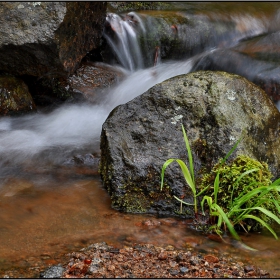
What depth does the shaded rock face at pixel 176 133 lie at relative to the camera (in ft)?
11.6

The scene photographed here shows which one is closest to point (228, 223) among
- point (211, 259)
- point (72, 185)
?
point (211, 259)

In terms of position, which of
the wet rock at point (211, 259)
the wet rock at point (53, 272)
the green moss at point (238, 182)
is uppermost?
the green moss at point (238, 182)

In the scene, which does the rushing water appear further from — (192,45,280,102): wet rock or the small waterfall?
(192,45,280,102): wet rock

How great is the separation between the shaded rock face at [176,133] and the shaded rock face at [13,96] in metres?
2.66

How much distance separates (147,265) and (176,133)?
1512 mm

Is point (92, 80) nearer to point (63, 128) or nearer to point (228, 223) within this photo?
point (63, 128)

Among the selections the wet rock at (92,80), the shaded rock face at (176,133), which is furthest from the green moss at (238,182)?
the wet rock at (92,80)

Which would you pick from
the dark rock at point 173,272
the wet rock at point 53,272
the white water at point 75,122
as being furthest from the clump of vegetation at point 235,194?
the white water at point 75,122

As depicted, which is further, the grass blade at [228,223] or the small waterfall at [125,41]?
the small waterfall at [125,41]

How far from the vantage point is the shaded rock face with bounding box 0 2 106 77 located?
545cm

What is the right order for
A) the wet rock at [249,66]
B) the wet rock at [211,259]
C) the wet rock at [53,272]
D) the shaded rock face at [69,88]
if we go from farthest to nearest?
the shaded rock face at [69,88], the wet rock at [249,66], the wet rock at [211,259], the wet rock at [53,272]

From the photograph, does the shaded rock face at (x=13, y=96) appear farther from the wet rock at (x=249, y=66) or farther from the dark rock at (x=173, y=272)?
the dark rock at (x=173, y=272)

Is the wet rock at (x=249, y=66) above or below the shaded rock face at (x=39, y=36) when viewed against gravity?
below

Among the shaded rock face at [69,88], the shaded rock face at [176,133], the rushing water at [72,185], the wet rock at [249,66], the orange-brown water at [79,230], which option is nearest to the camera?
the orange-brown water at [79,230]
